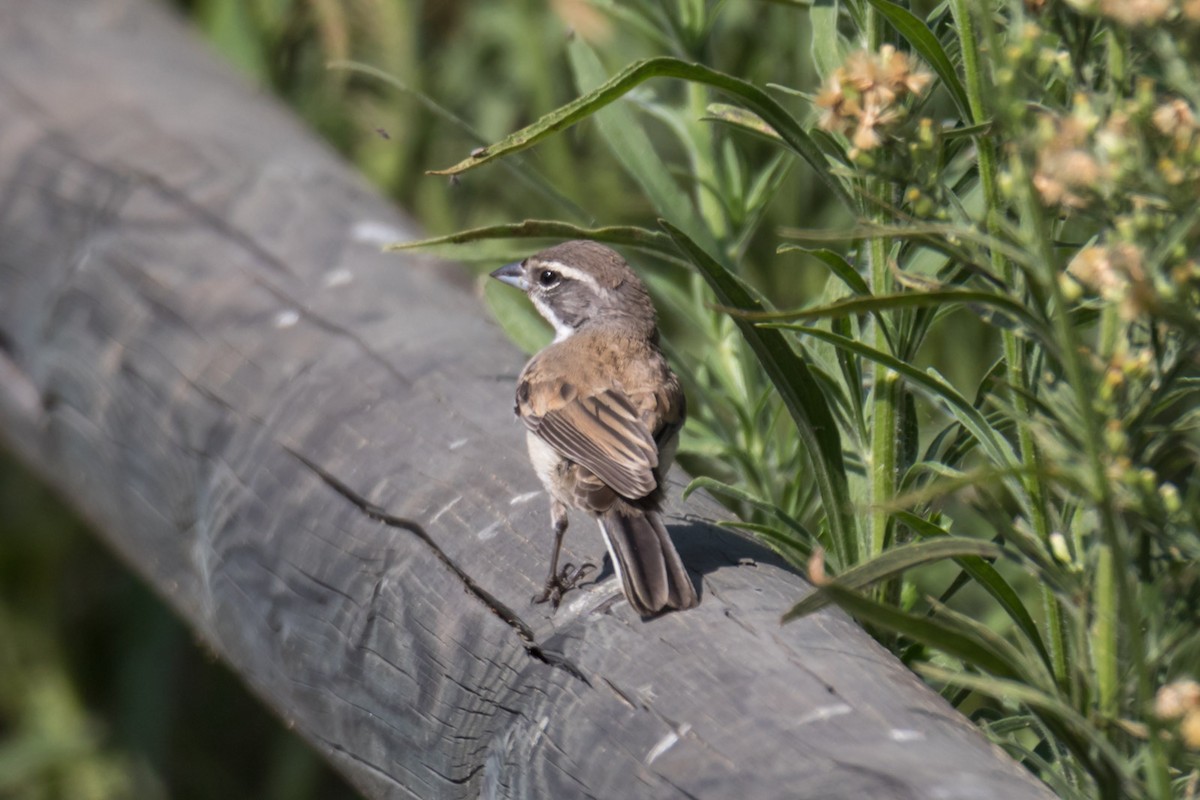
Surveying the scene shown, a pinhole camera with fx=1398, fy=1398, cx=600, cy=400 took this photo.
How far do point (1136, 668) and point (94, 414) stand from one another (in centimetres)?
325

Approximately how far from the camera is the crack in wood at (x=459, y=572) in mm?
2562

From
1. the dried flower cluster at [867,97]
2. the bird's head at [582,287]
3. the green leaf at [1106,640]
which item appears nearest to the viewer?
the green leaf at [1106,640]

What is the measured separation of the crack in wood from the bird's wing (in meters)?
0.39

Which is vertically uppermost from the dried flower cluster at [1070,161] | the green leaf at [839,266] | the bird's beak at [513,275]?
the dried flower cluster at [1070,161]

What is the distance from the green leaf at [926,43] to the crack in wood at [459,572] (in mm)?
1213

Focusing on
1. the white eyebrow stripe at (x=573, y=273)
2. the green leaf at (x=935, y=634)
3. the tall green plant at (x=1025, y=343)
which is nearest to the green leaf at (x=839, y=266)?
the tall green plant at (x=1025, y=343)

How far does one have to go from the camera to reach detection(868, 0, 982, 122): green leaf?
2334 millimetres

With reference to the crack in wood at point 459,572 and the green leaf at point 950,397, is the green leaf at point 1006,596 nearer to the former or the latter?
the green leaf at point 950,397

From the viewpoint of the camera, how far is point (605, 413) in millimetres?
3445

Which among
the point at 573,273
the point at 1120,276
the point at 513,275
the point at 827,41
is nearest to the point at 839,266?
the point at 827,41

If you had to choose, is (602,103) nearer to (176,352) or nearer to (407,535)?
(407,535)

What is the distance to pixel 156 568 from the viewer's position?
402 centimetres

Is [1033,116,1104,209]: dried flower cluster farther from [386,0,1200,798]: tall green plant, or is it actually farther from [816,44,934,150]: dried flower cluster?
[816,44,934,150]: dried flower cluster

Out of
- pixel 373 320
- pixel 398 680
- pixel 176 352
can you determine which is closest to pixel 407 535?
pixel 398 680
